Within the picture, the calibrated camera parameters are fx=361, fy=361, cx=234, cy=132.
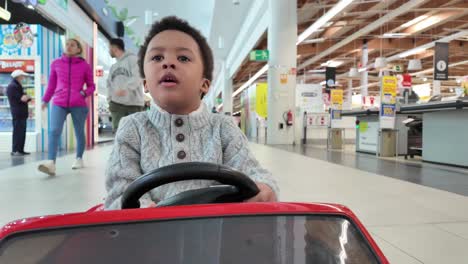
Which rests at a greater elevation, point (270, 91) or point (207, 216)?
point (270, 91)

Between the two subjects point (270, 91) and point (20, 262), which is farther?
point (270, 91)

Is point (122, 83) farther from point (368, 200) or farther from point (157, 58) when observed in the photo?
point (157, 58)

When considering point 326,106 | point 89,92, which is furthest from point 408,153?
point 326,106

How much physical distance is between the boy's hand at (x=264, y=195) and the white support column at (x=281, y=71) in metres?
8.87

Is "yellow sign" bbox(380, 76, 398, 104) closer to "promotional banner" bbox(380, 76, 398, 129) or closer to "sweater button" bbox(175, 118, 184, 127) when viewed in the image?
"promotional banner" bbox(380, 76, 398, 129)

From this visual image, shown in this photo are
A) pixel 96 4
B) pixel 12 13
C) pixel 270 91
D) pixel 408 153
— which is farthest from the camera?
pixel 270 91

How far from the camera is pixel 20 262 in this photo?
1.47ft

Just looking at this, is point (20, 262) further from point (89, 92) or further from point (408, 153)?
point (408, 153)

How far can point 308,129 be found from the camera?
492 inches

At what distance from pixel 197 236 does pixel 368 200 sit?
234 cm

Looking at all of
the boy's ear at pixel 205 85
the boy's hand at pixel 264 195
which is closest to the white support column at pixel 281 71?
the boy's ear at pixel 205 85

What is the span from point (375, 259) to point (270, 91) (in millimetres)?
9455

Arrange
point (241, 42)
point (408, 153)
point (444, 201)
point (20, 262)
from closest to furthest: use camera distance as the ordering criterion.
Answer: point (20, 262), point (444, 201), point (408, 153), point (241, 42)

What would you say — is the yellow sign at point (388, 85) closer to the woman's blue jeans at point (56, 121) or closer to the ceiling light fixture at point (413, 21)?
the woman's blue jeans at point (56, 121)
